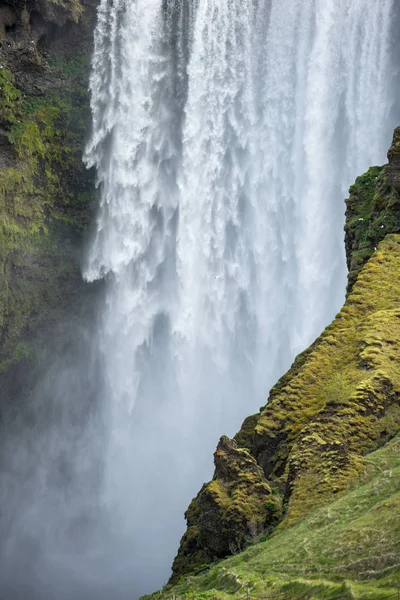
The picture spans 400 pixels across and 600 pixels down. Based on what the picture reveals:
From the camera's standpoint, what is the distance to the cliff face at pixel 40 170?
42.9m

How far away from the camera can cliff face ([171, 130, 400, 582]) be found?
14602 millimetres

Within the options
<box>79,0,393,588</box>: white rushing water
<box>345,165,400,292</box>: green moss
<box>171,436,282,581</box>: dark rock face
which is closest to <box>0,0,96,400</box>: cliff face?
A: <box>79,0,393,588</box>: white rushing water

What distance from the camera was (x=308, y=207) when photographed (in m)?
47.5

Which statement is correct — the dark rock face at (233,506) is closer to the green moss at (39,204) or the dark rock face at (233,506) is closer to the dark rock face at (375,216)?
the dark rock face at (375,216)

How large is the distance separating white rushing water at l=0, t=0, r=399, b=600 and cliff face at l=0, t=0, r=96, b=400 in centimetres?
121

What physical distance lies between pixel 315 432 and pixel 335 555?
571 cm

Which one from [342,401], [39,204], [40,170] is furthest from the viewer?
[40,170]

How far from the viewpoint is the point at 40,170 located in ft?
146

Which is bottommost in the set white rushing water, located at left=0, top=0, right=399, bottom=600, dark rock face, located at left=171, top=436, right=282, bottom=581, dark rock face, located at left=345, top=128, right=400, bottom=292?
dark rock face, located at left=171, top=436, right=282, bottom=581

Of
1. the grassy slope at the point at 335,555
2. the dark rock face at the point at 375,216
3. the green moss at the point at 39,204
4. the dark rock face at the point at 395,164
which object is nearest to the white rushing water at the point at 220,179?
the green moss at the point at 39,204

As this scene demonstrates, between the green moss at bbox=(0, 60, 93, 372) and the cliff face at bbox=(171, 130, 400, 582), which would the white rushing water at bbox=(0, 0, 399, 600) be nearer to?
the green moss at bbox=(0, 60, 93, 372)

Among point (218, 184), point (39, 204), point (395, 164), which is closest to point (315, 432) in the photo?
point (395, 164)

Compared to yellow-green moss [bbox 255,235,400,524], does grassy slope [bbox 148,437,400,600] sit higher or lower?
lower

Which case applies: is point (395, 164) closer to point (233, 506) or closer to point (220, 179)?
point (233, 506)
